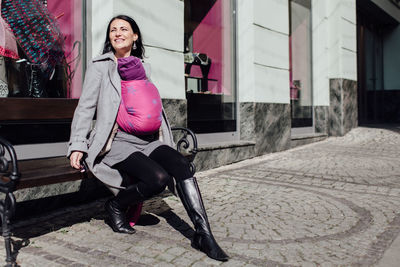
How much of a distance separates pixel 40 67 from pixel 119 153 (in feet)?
6.08

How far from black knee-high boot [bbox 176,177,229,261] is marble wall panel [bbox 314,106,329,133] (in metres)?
7.80

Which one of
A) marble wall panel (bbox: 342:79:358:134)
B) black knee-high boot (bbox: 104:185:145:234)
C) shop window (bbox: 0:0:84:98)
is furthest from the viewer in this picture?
marble wall panel (bbox: 342:79:358:134)

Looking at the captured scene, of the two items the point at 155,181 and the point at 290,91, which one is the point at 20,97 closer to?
the point at 155,181

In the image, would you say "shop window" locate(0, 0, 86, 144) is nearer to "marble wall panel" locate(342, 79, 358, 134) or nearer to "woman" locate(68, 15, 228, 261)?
"woman" locate(68, 15, 228, 261)

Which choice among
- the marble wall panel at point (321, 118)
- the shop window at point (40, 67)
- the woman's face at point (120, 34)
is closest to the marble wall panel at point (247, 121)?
the shop window at point (40, 67)

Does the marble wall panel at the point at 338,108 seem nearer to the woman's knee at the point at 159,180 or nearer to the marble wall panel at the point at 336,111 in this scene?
the marble wall panel at the point at 336,111

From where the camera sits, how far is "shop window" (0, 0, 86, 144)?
385 cm

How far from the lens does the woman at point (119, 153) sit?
9.31 ft

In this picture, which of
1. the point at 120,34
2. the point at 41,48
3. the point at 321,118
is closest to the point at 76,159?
the point at 120,34

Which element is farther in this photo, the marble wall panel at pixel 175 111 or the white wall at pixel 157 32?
the marble wall panel at pixel 175 111

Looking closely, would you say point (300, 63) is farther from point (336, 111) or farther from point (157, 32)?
point (157, 32)

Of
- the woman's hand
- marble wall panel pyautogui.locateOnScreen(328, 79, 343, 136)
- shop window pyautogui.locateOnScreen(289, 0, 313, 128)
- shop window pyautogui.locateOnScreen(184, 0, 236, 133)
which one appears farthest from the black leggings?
marble wall panel pyautogui.locateOnScreen(328, 79, 343, 136)

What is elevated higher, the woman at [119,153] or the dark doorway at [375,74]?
the dark doorway at [375,74]

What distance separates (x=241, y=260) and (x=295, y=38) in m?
7.41
